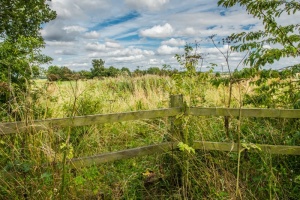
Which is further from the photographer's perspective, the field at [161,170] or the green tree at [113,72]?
the green tree at [113,72]

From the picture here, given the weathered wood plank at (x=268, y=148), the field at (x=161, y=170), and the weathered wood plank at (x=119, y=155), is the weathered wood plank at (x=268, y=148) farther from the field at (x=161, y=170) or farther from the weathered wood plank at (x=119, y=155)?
the weathered wood plank at (x=119, y=155)

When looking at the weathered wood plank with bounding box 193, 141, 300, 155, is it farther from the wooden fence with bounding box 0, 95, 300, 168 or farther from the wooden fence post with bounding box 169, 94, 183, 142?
the wooden fence post with bounding box 169, 94, 183, 142

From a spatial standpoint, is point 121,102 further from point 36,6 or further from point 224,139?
point 36,6

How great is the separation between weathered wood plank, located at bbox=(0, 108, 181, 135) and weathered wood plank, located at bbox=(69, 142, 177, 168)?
17.5 inches

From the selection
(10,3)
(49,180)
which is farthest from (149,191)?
(10,3)

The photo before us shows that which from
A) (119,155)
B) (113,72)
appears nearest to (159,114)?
(119,155)

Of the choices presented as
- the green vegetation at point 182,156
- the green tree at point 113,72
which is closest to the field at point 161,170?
the green vegetation at point 182,156

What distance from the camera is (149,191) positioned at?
A: 3.76 meters

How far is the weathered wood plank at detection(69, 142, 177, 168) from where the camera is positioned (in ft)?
11.4

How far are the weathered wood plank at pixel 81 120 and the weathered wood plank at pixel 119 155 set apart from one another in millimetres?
444

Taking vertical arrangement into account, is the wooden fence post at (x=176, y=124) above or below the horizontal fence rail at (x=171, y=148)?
above

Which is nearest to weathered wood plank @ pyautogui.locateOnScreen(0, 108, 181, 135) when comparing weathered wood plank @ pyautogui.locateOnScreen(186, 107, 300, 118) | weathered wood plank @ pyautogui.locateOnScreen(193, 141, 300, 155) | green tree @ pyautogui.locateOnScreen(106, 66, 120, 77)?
weathered wood plank @ pyautogui.locateOnScreen(186, 107, 300, 118)

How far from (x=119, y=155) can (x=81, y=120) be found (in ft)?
2.37

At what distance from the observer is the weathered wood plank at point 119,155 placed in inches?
136
